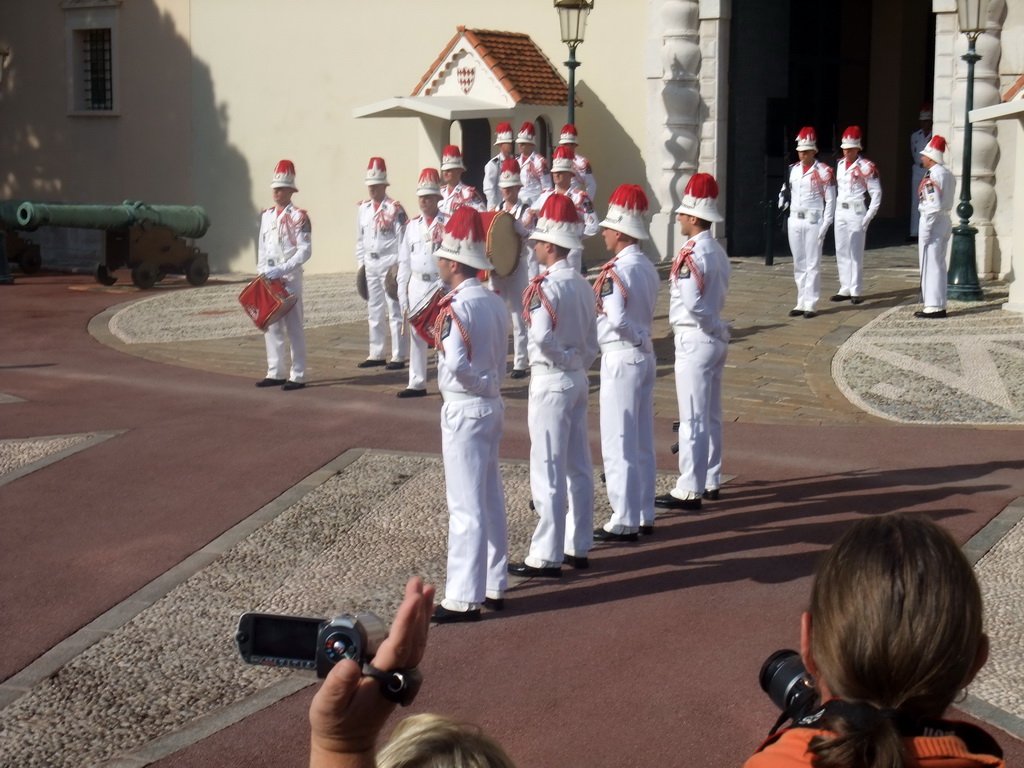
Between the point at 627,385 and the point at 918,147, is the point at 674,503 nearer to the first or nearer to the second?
the point at 627,385

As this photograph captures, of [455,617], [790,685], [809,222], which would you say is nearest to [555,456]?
[455,617]

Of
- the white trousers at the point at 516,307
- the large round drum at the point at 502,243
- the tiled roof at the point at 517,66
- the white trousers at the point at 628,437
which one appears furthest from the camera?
the tiled roof at the point at 517,66

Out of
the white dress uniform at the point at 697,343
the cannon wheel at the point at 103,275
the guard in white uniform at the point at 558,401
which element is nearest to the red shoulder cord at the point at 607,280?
the guard in white uniform at the point at 558,401

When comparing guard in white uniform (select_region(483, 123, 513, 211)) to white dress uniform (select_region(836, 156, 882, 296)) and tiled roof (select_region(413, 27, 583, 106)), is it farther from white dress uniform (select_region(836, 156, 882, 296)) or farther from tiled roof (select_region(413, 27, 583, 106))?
white dress uniform (select_region(836, 156, 882, 296))

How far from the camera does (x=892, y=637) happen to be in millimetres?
2115

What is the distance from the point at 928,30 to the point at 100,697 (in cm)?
2491

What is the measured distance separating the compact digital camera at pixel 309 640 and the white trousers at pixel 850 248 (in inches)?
597

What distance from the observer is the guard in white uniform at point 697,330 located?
29.3ft

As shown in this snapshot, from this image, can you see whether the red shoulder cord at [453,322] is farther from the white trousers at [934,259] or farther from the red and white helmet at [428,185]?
the white trousers at [934,259]

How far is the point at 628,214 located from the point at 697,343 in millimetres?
1076

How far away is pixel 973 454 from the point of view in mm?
10109

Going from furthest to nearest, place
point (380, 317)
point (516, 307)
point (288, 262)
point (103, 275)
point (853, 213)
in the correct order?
1. point (103, 275)
2. point (853, 213)
3. point (380, 317)
4. point (516, 307)
5. point (288, 262)

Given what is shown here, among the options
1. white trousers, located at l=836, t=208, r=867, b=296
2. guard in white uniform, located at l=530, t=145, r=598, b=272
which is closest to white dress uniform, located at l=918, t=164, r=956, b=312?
white trousers, located at l=836, t=208, r=867, b=296

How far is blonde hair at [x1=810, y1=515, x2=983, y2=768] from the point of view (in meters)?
2.11
